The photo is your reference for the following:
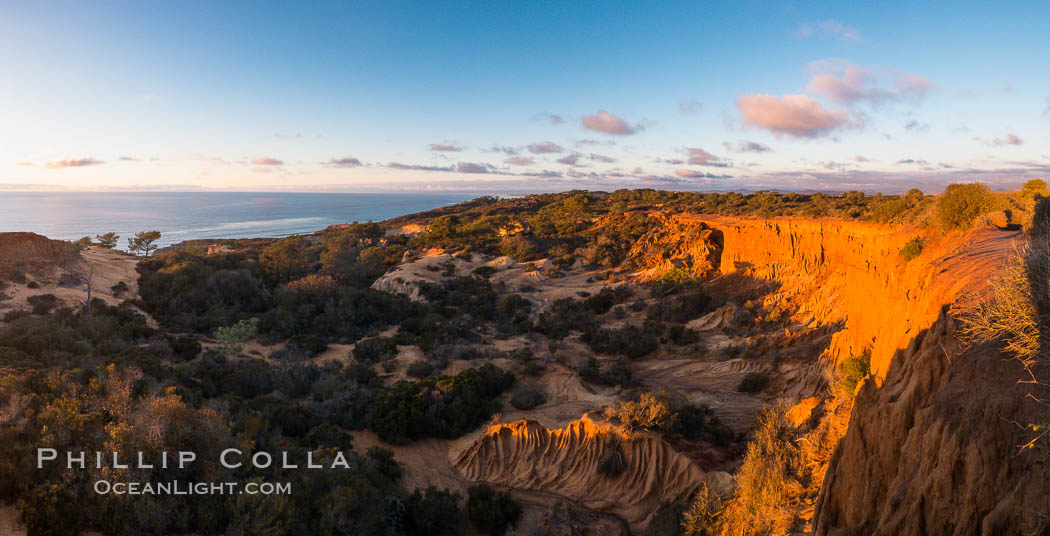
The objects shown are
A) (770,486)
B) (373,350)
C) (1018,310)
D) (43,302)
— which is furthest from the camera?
(373,350)

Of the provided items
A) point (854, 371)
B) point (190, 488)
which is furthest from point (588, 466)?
point (190, 488)

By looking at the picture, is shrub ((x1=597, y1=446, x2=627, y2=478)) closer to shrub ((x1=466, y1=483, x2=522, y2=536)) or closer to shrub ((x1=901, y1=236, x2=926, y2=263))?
shrub ((x1=466, y1=483, x2=522, y2=536))

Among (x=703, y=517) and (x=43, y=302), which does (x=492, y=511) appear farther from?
(x=43, y=302)

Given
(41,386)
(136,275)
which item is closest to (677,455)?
(41,386)

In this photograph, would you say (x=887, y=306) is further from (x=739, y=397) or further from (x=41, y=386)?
(x=41, y=386)

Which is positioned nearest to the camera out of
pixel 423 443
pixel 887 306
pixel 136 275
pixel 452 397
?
pixel 887 306

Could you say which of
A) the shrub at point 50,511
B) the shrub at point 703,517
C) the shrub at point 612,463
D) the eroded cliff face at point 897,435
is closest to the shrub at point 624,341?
the eroded cliff face at point 897,435
